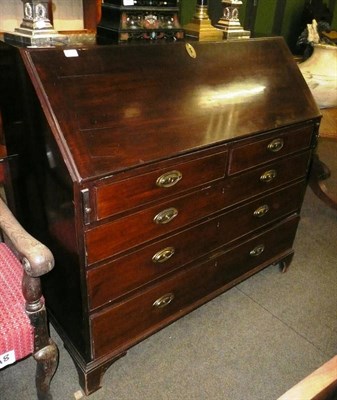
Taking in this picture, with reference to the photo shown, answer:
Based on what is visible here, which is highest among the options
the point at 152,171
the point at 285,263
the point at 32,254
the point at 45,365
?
the point at 152,171

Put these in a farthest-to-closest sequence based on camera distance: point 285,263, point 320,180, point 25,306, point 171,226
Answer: point 320,180 < point 285,263 < point 171,226 < point 25,306

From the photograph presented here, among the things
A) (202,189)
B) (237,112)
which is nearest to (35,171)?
(202,189)

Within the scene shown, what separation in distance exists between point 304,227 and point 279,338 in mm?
1067

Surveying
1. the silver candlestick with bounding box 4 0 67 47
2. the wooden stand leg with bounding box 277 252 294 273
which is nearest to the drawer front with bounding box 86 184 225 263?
the silver candlestick with bounding box 4 0 67 47

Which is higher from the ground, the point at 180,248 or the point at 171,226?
the point at 171,226

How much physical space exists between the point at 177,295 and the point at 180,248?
24 centimetres

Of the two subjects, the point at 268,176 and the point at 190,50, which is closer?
the point at 190,50

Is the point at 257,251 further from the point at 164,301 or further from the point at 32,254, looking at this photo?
the point at 32,254

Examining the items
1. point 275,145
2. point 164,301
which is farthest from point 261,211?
point 164,301

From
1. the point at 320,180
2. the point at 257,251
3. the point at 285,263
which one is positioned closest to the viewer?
the point at 257,251

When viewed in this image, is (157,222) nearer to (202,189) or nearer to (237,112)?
(202,189)

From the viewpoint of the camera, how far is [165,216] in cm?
133

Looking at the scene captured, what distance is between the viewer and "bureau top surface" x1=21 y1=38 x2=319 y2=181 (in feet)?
3.63

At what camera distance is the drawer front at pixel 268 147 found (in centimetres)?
147
